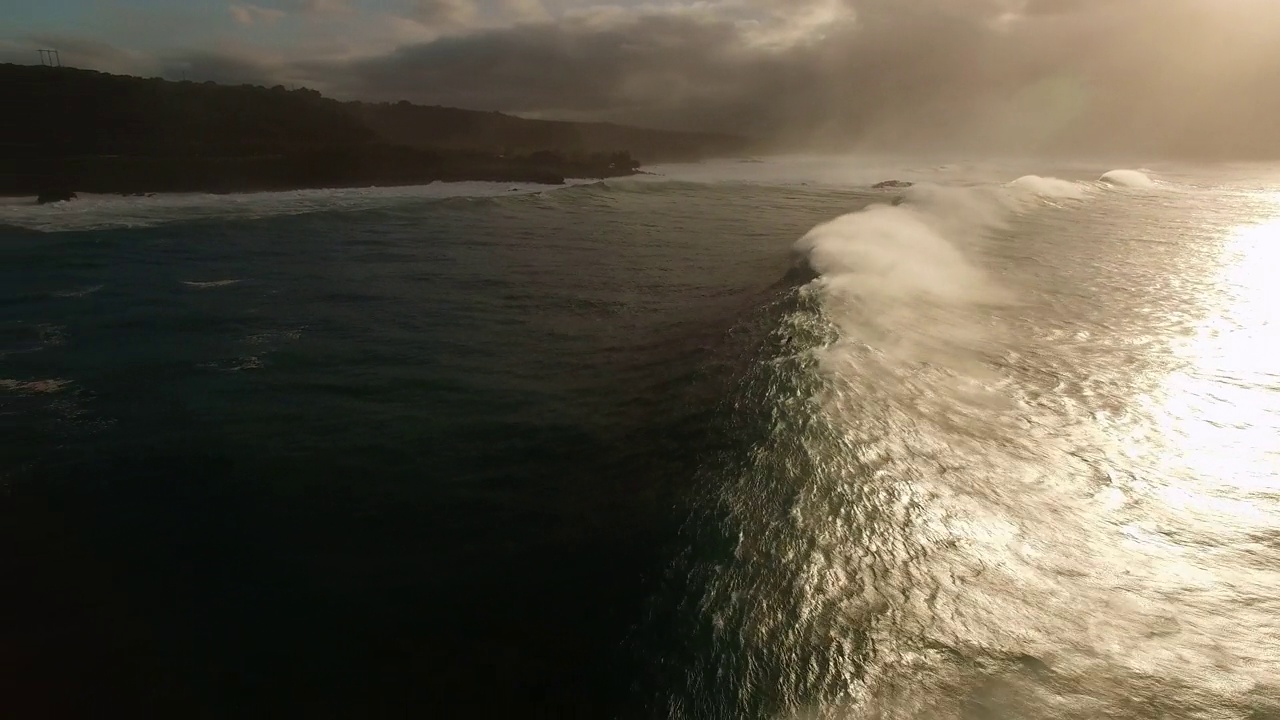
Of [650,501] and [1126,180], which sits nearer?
[650,501]

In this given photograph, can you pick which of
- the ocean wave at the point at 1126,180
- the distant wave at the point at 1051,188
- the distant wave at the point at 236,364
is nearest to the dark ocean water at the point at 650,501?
the distant wave at the point at 236,364

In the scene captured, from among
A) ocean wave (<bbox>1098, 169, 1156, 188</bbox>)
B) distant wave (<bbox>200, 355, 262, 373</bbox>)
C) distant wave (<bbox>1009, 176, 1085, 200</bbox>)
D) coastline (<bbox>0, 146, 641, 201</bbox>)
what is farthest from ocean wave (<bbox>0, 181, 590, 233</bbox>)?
ocean wave (<bbox>1098, 169, 1156, 188</bbox>)

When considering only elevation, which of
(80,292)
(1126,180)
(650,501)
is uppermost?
(1126,180)

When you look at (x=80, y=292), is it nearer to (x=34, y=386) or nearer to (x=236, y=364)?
(x=34, y=386)

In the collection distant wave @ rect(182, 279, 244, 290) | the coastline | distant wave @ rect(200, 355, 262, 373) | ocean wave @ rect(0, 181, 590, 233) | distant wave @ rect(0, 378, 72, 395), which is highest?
the coastline

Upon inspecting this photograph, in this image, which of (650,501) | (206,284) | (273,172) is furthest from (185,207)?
(650,501)

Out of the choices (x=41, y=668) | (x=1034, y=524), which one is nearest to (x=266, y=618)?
(x=41, y=668)

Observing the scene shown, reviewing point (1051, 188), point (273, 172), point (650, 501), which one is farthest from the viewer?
point (273, 172)

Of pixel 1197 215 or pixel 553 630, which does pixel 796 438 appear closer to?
pixel 553 630

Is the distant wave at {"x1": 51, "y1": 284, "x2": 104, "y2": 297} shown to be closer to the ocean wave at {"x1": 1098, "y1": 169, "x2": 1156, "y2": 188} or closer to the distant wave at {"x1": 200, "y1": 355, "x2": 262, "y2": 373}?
the distant wave at {"x1": 200, "y1": 355, "x2": 262, "y2": 373}
